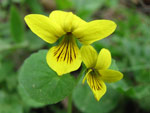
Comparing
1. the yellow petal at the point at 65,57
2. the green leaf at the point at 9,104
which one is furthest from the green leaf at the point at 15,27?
the yellow petal at the point at 65,57

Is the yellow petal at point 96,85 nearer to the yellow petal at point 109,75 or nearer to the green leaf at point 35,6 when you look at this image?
the yellow petal at point 109,75

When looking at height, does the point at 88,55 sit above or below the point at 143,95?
above

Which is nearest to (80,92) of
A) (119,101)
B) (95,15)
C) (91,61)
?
(119,101)

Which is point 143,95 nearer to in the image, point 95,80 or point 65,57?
point 95,80

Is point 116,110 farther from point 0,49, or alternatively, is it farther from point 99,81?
point 0,49

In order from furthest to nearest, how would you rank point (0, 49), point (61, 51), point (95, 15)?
point (95, 15)
point (0, 49)
point (61, 51)

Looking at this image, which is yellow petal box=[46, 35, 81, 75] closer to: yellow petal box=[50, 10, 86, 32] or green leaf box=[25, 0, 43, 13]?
yellow petal box=[50, 10, 86, 32]

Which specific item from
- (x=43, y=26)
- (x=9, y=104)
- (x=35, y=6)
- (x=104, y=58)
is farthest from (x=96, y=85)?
(x=35, y=6)

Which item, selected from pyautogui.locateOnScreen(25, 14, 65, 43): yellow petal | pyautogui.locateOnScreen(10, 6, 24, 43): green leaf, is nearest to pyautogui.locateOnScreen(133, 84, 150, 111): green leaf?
pyautogui.locateOnScreen(25, 14, 65, 43): yellow petal
